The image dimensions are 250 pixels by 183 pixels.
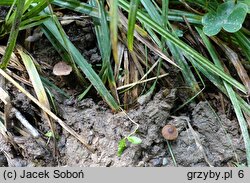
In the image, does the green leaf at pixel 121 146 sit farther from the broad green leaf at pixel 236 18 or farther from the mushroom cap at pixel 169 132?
the broad green leaf at pixel 236 18

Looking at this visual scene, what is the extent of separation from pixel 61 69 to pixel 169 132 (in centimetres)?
56

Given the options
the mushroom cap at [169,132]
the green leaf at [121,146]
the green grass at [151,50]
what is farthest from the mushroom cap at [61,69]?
the mushroom cap at [169,132]

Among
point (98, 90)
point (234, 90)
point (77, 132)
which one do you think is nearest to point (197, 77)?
point (234, 90)

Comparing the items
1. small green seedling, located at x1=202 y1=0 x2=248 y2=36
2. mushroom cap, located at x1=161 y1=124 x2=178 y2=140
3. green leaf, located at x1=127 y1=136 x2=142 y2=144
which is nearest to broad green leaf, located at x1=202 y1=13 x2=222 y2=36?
small green seedling, located at x1=202 y1=0 x2=248 y2=36

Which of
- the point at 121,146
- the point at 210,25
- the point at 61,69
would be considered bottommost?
the point at 121,146

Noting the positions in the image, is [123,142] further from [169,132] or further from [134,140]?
[169,132]

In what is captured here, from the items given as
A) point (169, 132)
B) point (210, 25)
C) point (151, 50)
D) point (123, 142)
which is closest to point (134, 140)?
point (123, 142)

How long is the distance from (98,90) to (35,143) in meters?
0.35

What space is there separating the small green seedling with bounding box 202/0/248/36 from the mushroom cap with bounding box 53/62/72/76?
2.08 ft

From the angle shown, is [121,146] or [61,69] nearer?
[121,146]

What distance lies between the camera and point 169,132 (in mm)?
1601

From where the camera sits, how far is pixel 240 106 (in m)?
1.66

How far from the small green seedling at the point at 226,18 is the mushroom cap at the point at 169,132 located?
1.48ft

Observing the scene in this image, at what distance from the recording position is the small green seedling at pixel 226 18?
1.62 metres
